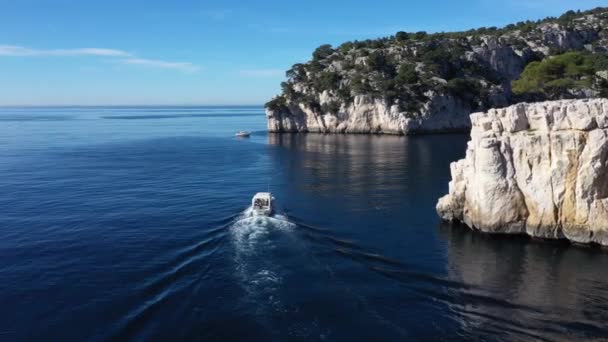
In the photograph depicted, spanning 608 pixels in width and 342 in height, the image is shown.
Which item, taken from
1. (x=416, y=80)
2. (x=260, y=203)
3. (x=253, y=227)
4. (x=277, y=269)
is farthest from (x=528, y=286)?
(x=416, y=80)

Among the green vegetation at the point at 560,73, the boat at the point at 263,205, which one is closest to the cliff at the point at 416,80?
the green vegetation at the point at 560,73

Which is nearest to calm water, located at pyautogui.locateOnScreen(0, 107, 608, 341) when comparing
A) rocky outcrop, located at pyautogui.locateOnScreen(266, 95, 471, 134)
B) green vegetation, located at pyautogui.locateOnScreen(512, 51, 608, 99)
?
green vegetation, located at pyautogui.locateOnScreen(512, 51, 608, 99)

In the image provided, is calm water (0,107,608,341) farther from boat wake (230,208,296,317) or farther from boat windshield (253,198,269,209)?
boat windshield (253,198,269,209)

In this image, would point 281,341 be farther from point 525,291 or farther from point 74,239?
point 74,239

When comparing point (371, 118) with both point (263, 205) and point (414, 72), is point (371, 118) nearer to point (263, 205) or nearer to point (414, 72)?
point (414, 72)

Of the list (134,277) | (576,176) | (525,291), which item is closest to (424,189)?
(576,176)
